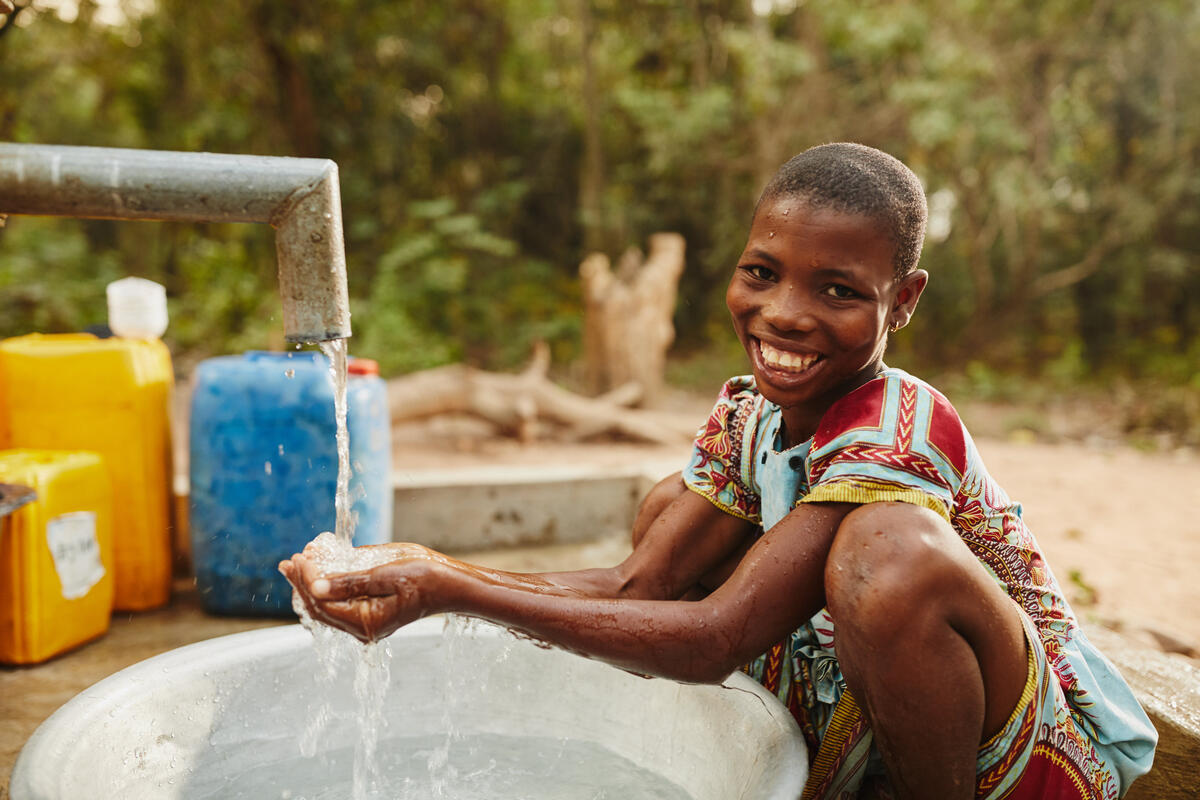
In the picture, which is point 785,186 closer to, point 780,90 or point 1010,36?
A: point 780,90

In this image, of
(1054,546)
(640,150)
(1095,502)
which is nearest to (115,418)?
(1054,546)

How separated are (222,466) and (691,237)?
8498 mm

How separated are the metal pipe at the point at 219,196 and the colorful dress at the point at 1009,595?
69 cm

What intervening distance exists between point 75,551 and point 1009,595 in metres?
2.14

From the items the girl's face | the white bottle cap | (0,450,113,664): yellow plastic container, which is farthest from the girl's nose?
the white bottle cap

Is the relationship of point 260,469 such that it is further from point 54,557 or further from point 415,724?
point 415,724

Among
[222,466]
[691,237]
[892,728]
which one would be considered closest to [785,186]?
[892,728]

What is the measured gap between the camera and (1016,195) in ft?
26.1

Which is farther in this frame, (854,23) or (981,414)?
(854,23)

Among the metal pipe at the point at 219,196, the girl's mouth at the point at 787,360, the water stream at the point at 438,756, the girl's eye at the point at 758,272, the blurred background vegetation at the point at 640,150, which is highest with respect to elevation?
the blurred background vegetation at the point at 640,150

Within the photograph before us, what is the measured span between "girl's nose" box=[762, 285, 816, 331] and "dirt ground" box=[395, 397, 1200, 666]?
5.15 feet

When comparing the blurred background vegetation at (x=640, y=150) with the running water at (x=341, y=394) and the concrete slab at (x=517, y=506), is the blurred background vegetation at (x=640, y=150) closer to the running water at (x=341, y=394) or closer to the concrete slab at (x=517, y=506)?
the concrete slab at (x=517, y=506)

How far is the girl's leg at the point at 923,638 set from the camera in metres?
1.04

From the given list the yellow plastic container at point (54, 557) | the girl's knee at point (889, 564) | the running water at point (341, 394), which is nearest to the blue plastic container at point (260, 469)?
the yellow plastic container at point (54, 557)
